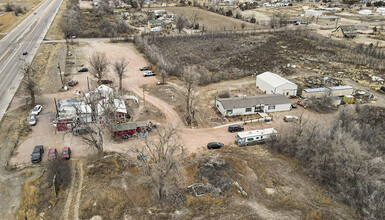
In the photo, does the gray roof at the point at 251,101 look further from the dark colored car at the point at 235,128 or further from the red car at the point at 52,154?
the red car at the point at 52,154

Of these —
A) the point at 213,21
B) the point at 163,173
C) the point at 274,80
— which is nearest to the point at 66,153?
the point at 163,173

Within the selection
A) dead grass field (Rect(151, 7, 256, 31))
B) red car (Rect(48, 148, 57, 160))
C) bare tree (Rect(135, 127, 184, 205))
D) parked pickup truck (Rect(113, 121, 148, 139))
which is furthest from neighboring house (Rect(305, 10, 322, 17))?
red car (Rect(48, 148, 57, 160))

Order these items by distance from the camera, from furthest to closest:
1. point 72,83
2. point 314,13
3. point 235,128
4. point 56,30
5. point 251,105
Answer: point 314,13, point 56,30, point 72,83, point 251,105, point 235,128

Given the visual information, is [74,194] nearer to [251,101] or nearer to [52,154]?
[52,154]

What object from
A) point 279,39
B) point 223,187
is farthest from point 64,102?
point 279,39

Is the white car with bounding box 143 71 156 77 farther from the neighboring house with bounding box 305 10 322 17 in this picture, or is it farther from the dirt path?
the neighboring house with bounding box 305 10 322 17

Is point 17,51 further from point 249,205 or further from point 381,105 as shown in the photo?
point 381,105
